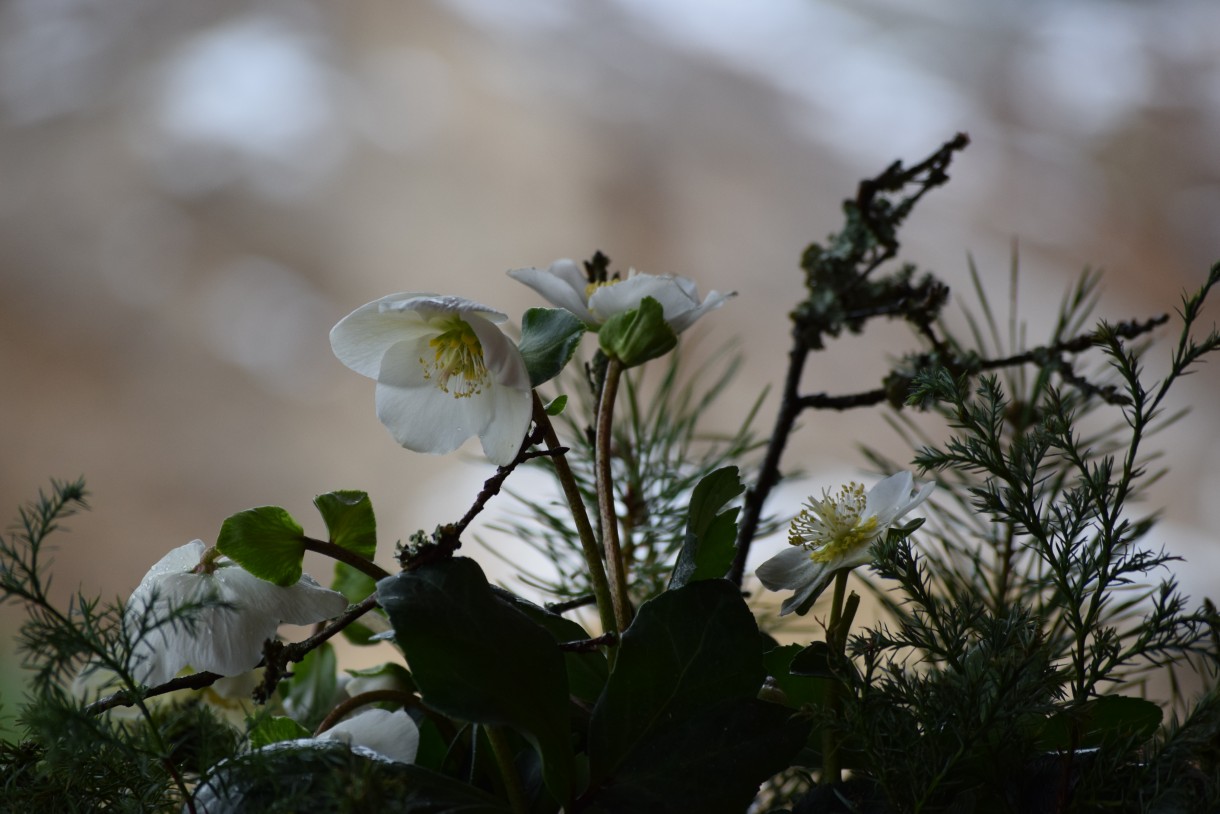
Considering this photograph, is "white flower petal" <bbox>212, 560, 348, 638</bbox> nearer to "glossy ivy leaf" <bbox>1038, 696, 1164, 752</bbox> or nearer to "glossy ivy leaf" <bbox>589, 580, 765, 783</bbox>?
"glossy ivy leaf" <bbox>589, 580, 765, 783</bbox>

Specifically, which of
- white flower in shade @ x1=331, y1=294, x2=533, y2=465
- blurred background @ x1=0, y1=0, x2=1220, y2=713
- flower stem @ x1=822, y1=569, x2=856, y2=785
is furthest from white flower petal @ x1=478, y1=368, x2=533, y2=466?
blurred background @ x1=0, y1=0, x2=1220, y2=713

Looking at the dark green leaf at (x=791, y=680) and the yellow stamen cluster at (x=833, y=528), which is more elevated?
the yellow stamen cluster at (x=833, y=528)

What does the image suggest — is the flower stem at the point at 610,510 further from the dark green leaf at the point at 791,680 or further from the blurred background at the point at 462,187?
the blurred background at the point at 462,187

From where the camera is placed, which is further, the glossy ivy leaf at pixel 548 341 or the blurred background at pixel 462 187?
the blurred background at pixel 462 187

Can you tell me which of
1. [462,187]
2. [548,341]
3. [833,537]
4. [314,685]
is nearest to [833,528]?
[833,537]

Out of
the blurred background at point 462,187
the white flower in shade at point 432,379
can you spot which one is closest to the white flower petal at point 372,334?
the white flower in shade at point 432,379

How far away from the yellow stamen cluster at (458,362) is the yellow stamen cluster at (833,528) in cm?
11

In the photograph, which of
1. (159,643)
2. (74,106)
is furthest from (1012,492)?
(74,106)

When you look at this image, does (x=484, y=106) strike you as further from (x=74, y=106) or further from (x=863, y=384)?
(x=863, y=384)

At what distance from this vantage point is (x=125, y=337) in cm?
203

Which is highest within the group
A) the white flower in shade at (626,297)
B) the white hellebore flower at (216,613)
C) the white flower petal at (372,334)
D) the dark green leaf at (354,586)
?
the white flower in shade at (626,297)

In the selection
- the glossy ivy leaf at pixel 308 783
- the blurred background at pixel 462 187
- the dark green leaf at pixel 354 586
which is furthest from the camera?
the blurred background at pixel 462 187

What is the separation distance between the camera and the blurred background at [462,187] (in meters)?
1.95

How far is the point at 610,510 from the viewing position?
12.5 inches
